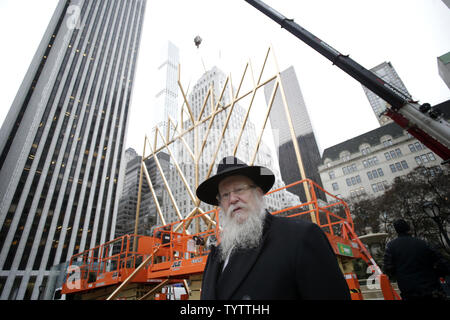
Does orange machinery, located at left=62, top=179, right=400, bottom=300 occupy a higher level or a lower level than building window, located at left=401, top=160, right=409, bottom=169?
lower

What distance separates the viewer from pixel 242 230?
1.30 metres

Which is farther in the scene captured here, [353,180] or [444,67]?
[353,180]

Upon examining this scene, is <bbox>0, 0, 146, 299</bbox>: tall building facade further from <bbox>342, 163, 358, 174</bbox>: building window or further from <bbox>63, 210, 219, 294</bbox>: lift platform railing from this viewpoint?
<bbox>342, 163, 358, 174</bbox>: building window

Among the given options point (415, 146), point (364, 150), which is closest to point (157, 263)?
point (415, 146)

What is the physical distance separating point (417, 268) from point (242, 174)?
218cm

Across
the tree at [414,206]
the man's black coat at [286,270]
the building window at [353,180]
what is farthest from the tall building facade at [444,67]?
the man's black coat at [286,270]

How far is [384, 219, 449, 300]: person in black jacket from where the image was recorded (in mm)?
2178

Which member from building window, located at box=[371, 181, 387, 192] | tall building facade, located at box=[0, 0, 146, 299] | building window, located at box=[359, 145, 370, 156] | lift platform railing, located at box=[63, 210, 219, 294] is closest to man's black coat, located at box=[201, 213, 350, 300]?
lift platform railing, located at box=[63, 210, 219, 294]

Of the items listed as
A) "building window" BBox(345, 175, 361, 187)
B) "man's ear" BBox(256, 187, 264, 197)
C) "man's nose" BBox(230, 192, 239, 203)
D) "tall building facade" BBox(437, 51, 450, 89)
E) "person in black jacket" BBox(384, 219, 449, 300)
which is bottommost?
"person in black jacket" BBox(384, 219, 449, 300)

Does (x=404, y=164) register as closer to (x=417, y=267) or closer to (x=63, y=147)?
(x=417, y=267)

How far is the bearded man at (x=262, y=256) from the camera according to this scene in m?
0.82

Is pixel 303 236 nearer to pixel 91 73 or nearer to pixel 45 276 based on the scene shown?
pixel 45 276
